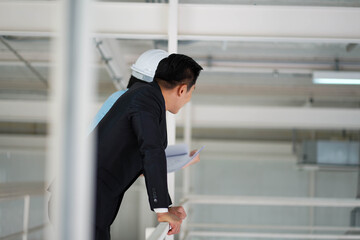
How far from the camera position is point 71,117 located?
38cm

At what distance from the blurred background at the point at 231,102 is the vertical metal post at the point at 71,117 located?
0.09 feet

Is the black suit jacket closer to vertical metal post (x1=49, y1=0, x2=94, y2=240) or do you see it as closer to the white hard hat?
the white hard hat

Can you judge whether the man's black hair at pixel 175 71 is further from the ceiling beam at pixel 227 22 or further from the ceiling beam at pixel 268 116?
the ceiling beam at pixel 268 116

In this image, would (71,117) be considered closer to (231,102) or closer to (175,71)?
(175,71)

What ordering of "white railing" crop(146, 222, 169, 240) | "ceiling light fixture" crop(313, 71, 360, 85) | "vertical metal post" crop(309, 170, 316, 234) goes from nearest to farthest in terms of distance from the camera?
"white railing" crop(146, 222, 169, 240) → "ceiling light fixture" crop(313, 71, 360, 85) → "vertical metal post" crop(309, 170, 316, 234)

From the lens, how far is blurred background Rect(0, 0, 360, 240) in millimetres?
2158

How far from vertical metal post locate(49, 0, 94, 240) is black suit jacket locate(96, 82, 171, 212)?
55 cm

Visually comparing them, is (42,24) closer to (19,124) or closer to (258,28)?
(258,28)

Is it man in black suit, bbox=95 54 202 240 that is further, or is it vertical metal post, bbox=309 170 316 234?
vertical metal post, bbox=309 170 316 234

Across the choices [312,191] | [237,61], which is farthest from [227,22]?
[312,191]

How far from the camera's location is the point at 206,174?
7.59 meters

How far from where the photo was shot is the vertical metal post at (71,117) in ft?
1.23

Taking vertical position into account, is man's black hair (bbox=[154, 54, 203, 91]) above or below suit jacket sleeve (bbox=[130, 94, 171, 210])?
above

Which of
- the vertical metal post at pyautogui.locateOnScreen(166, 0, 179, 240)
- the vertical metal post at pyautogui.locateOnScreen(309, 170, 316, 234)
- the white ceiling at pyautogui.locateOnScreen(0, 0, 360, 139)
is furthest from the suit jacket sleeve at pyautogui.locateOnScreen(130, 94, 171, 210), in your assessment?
the vertical metal post at pyautogui.locateOnScreen(309, 170, 316, 234)
